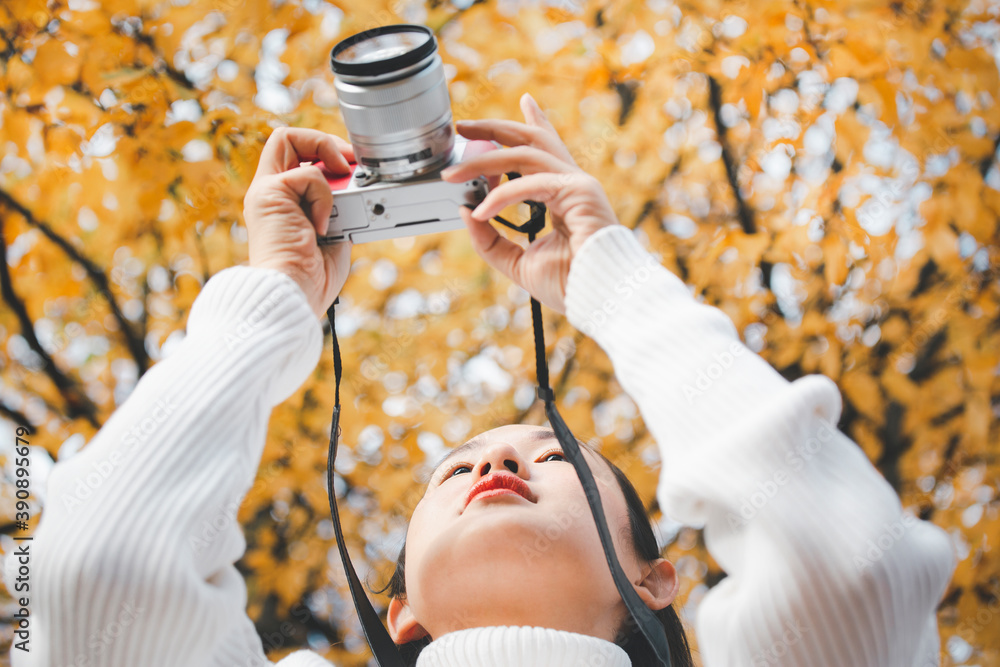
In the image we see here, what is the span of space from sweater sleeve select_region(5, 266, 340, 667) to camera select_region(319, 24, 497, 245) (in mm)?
154

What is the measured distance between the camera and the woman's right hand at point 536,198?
869mm

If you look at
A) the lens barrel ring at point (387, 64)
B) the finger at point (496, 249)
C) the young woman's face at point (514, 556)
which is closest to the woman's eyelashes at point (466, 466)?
the young woman's face at point (514, 556)

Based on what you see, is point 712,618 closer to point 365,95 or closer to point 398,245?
point 365,95

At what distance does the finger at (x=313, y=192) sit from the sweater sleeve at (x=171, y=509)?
111 mm

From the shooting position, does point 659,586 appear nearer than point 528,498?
No

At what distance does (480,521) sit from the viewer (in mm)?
927

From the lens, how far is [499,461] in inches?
39.0

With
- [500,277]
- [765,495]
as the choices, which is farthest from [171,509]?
[500,277]

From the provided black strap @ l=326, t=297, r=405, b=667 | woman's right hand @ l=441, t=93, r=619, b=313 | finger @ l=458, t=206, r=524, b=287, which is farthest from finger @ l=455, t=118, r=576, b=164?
black strap @ l=326, t=297, r=405, b=667

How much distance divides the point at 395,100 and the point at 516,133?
18 centimetres

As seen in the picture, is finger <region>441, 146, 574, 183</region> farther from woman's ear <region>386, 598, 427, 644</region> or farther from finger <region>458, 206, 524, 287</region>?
woman's ear <region>386, 598, 427, 644</region>

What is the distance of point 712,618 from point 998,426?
126cm

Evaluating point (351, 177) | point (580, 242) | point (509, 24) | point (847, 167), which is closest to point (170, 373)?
point (351, 177)

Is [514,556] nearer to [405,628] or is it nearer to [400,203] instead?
[405,628]
